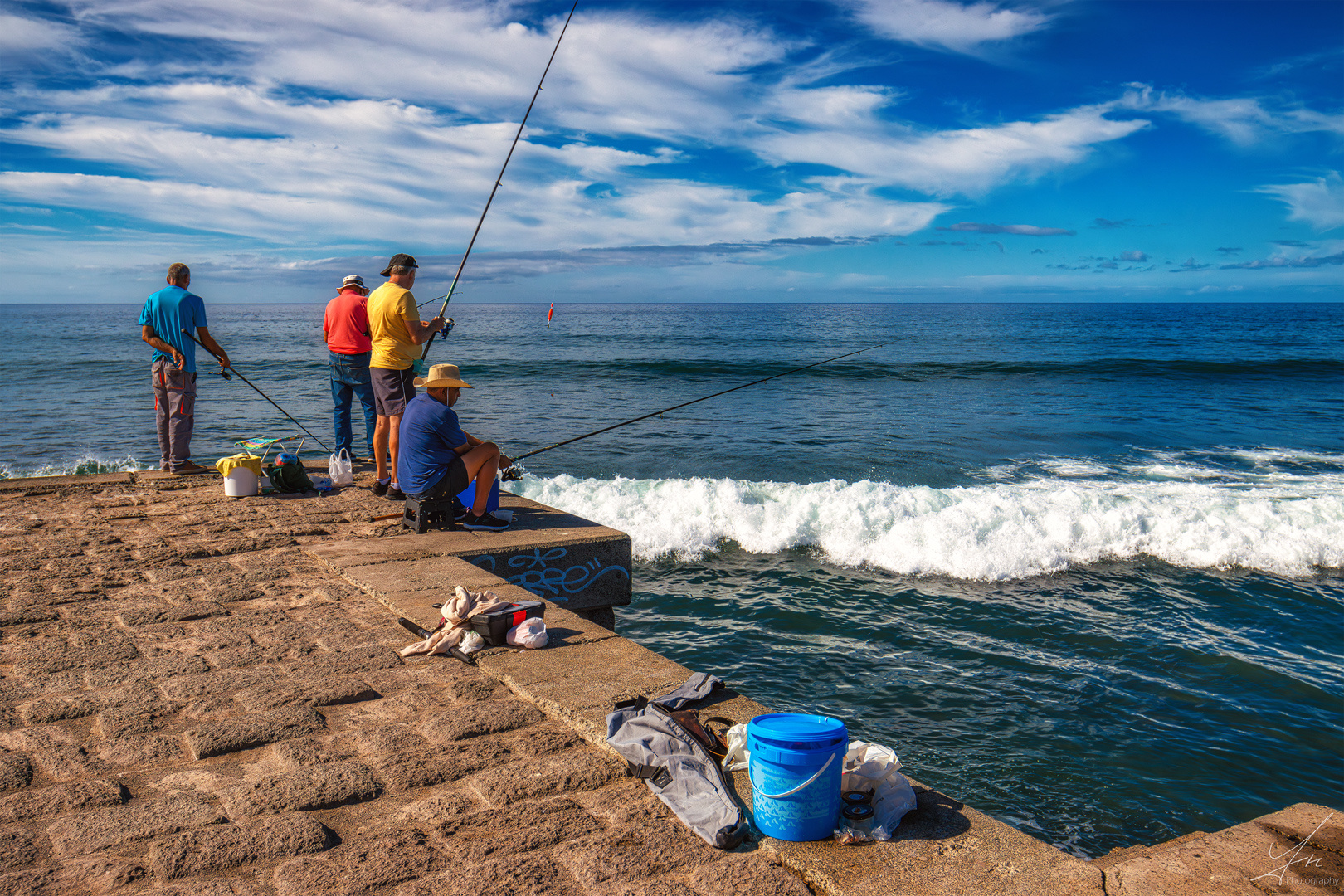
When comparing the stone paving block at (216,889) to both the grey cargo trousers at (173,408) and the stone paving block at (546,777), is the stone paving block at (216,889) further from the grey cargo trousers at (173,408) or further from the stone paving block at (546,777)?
the grey cargo trousers at (173,408)

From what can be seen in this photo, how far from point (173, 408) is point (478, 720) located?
581cm

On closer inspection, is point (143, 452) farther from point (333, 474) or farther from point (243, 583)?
point (243, 583)

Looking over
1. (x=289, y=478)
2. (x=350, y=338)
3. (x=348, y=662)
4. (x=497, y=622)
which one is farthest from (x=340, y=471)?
(x=497, y=622)

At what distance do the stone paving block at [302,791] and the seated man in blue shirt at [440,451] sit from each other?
2960 millimetres

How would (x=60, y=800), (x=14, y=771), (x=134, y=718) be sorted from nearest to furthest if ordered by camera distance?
1. (x=60, y=800)
2. (x=14, y=771)
3. (x=134, y=718)

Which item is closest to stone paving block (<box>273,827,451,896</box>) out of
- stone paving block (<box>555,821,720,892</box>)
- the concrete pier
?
the concrete pier

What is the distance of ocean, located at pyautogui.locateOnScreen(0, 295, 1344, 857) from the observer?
14.4 ft

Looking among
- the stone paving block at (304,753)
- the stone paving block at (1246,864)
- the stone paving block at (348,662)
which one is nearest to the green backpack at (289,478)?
the stone paving block at (348,662)

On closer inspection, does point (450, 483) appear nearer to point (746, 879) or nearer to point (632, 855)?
point (632, 855)

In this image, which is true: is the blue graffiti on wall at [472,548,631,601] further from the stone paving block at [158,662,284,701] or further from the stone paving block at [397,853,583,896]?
the stone paving block at [397,853,583,896]

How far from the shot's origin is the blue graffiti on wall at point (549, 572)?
5.14 metres

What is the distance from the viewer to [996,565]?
296 inches

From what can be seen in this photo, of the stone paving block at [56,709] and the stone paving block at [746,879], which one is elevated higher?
the stone paving block at [746,879]

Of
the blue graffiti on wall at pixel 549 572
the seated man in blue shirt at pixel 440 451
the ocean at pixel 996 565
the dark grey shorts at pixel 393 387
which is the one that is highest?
the dark grey shorts at pixel 393 387
